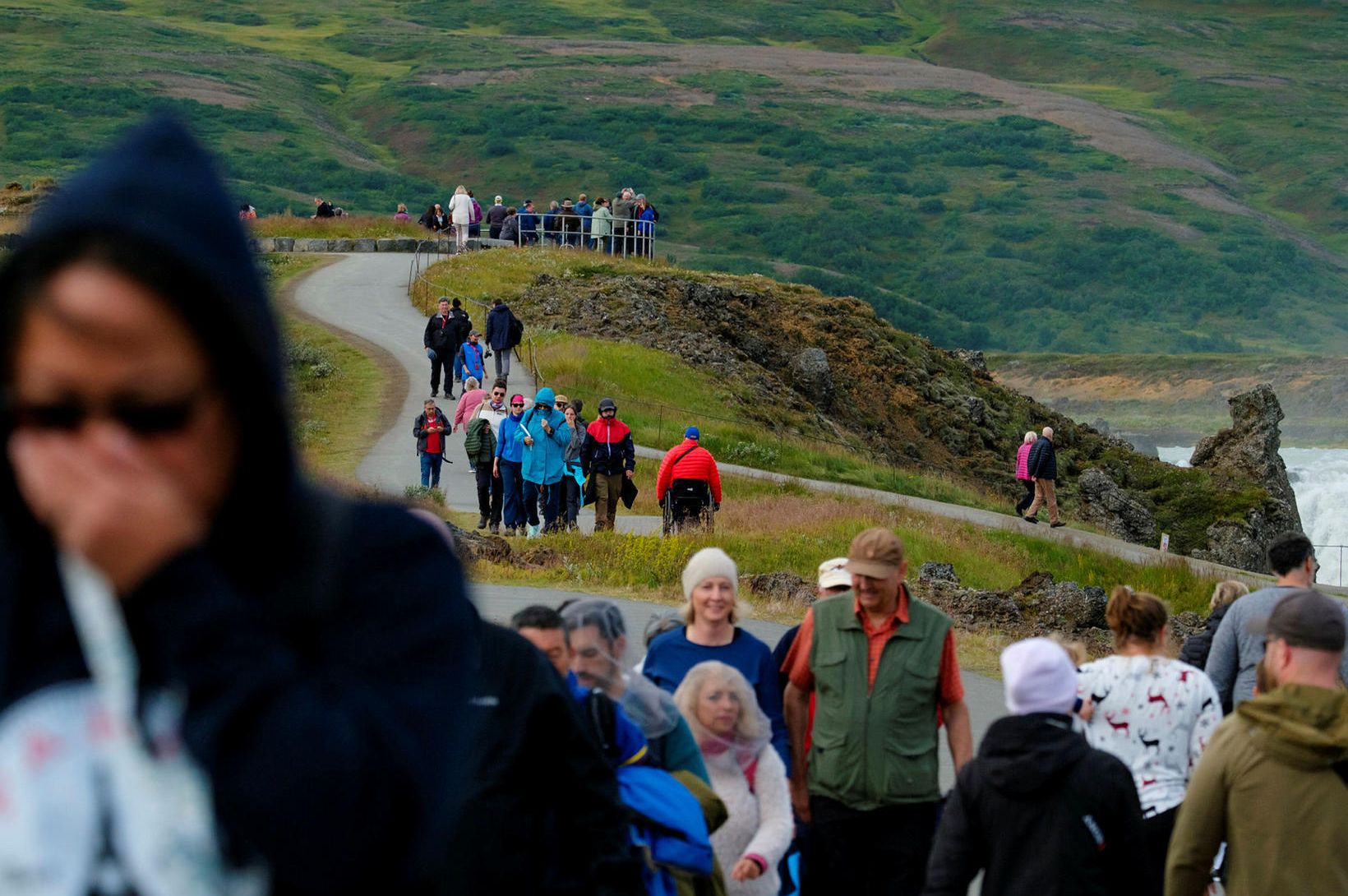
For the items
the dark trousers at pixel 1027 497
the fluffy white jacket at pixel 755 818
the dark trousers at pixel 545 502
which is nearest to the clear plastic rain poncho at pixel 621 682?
the fluffy white jacket at pixel 755 818

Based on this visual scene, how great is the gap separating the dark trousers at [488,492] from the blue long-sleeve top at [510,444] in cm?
70

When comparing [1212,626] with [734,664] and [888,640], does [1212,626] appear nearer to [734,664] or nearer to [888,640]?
[888,640]

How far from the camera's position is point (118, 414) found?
121cm

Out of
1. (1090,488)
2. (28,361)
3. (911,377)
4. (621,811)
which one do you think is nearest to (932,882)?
(621,811)

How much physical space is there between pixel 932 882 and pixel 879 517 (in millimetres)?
20118

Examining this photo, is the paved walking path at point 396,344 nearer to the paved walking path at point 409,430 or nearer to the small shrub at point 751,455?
the paved walking path at point 409,430

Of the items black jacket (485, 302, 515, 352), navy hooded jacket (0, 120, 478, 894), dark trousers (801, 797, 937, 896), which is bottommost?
black jacket (485, 302, 515, 352)

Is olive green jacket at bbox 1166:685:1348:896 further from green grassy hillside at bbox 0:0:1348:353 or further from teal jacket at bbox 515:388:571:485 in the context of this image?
green grassy hillside at bbox 0:0:1348:353

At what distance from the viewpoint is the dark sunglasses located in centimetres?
121

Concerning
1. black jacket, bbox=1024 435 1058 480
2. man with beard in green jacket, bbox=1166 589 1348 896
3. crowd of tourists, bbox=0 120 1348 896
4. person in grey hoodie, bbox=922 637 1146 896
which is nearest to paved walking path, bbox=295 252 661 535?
black jacket, bbox=1024 435 1058 480

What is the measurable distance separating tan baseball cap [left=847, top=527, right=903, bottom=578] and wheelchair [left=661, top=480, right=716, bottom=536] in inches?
555

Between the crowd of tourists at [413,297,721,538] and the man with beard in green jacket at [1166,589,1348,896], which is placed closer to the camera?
the man with beard in green jacket at [1166,589,1348,896]

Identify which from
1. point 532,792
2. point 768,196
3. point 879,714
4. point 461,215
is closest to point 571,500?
point 879,714

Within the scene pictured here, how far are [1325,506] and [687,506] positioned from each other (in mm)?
47289
